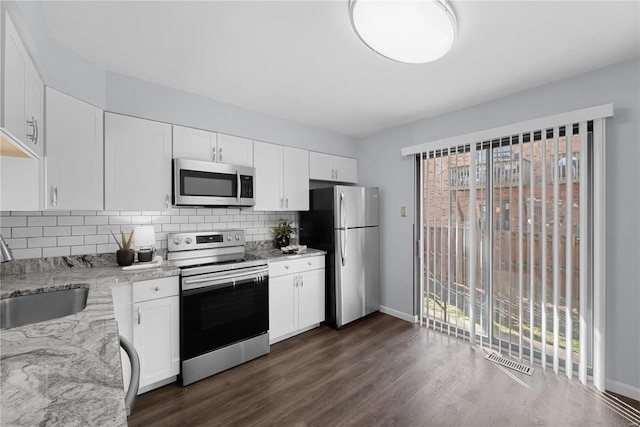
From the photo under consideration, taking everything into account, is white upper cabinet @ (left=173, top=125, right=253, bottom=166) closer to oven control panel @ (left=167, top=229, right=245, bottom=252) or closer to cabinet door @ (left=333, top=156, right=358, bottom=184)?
oven control panel @ (left=167, top=229, right=245, bottom=252)

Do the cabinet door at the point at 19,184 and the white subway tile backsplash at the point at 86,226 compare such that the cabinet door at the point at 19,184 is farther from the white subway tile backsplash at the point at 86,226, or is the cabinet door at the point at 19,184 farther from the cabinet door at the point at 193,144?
the cabinet door at the point at 193,144

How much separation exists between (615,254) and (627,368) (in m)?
0.84

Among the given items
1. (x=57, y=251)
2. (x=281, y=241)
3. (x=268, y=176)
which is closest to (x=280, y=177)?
(x=268, y=176)

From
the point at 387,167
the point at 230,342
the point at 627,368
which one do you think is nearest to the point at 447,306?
the point at 627,368

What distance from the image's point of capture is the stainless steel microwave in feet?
8.36

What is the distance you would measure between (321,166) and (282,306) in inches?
70.8

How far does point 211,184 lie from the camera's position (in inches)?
107

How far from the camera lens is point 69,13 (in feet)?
5.47

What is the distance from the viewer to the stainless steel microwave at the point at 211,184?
2.55m

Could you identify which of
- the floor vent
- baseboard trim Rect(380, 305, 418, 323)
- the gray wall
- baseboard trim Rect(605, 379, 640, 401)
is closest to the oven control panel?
baseboard trim Rect(380, 305, 418, 323)

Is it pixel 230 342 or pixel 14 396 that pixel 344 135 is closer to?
pixel 230 342

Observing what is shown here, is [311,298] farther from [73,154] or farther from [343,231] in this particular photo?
[73,154]

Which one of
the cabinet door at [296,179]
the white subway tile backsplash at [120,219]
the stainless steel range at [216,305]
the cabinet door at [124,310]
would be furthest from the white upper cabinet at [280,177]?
the cabinet door at [124,310]

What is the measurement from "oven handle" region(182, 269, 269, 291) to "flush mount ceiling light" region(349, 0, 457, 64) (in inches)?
81.8
